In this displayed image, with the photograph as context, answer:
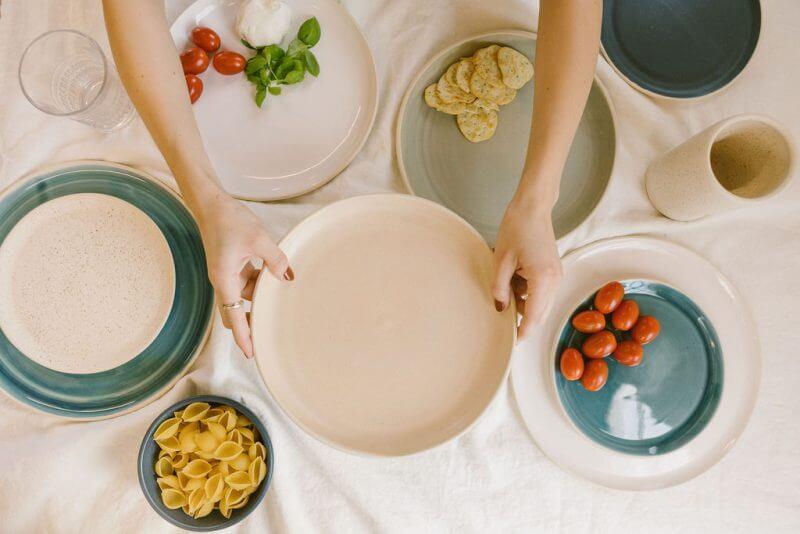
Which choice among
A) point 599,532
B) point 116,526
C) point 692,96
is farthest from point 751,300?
point 116,526

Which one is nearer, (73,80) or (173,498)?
(173,498)

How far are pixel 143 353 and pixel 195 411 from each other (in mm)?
139

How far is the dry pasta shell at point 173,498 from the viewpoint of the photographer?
36.2 inches

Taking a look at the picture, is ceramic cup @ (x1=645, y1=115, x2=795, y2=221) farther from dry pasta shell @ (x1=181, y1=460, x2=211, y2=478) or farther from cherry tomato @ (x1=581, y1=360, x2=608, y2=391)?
dry pasta shell @ (x1=181, y1=460, x2=211, y2=478)

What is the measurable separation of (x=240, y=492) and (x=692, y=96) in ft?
3.43

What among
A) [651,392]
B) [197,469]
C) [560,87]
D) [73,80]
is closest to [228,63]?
[73,80]

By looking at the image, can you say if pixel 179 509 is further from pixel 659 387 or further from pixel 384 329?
pixel 659 387

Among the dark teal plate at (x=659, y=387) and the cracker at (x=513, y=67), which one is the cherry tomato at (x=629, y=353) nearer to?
the dark teal plate at (x=659, y=387)

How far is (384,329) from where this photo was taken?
0.83m

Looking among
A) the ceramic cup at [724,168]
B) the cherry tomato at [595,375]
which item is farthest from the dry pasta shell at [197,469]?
the ceramic cup at [724,168]

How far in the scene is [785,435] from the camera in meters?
1.03

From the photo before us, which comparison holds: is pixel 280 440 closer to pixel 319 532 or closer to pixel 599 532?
pixel 319 532

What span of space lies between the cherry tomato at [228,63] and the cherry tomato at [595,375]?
0.78 metres

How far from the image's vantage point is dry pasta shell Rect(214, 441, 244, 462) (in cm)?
90
